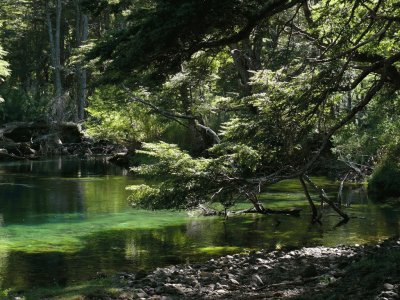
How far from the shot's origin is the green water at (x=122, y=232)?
1081 cm

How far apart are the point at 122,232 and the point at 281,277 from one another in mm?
6171

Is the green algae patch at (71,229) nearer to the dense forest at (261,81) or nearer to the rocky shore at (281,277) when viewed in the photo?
the dense forest at (261,81)

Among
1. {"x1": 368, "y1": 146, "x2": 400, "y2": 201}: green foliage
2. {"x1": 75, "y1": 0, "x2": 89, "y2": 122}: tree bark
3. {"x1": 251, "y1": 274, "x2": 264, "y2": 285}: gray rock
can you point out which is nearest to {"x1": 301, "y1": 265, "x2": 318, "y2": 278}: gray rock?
{"x1": 251, "y1": 274, "x2": 264, "y2": 285}: gray rock

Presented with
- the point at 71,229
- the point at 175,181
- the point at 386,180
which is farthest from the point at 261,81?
the point at 386,180

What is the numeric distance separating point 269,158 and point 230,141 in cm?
117

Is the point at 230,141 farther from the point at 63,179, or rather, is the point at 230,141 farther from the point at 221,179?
the point at 63,179

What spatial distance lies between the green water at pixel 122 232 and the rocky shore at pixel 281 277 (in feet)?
3.78

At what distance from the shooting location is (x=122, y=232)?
1410 centimetres

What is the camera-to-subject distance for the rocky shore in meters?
6.58

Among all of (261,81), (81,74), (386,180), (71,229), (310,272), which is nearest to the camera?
(310,272)

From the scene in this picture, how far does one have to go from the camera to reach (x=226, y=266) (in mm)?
10031

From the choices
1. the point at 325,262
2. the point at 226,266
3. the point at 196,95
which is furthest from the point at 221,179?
the point at 196,95

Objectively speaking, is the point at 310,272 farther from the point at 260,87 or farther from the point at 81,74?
the point at 81,74

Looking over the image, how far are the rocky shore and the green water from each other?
3.78ft
